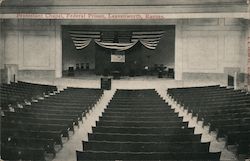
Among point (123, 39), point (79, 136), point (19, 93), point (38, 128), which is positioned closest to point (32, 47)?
point (123, 39)

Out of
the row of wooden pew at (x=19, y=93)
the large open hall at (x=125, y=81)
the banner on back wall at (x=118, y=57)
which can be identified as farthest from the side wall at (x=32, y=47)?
the row of wooden pew at (x=19, y=93)

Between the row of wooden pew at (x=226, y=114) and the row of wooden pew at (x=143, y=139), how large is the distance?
0.92 m

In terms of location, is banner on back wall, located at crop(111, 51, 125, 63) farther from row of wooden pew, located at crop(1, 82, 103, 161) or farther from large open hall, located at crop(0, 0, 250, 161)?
row of wooden pew, located at crop(1, 82, 103, 161)

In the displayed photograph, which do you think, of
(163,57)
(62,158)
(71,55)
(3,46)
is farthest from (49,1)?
(62,158)

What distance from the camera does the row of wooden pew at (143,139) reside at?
684 cm

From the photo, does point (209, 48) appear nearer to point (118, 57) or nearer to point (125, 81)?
point (125, 81)

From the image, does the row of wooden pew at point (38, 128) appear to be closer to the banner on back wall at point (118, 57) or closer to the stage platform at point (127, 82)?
the stage platform at point (127, 82)

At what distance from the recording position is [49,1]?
2098 centimetres

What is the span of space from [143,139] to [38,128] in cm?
259

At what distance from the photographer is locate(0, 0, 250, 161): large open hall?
7875mm

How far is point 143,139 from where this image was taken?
7863 millimetres

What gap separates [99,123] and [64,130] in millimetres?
884

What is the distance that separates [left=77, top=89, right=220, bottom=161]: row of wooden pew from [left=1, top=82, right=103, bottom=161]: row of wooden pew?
2.76 feet

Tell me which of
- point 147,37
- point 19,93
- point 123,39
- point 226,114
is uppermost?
point 147,37
